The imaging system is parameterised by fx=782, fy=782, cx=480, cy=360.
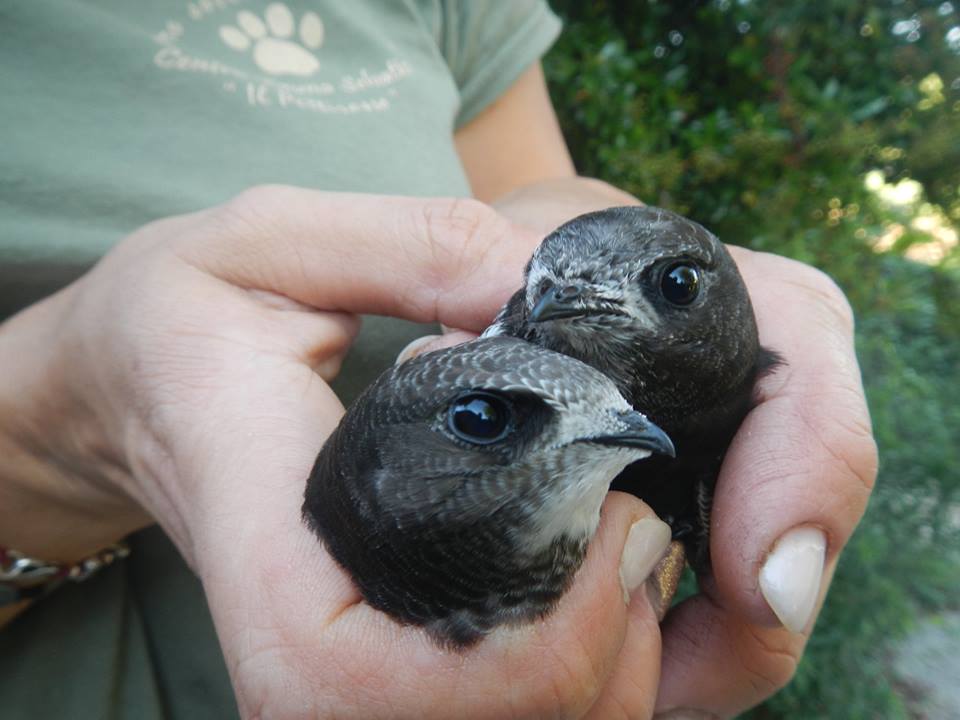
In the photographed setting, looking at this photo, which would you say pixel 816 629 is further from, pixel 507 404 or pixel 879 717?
pixel 507 404

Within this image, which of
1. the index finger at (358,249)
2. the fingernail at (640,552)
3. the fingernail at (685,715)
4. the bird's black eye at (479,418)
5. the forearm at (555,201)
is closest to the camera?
the bird's black eye at (479,418)

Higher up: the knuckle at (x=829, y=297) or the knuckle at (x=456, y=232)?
the knuckle at (x=456, y=232)

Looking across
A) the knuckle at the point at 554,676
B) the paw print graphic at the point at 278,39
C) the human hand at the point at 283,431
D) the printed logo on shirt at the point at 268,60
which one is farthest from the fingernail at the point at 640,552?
the paw print graphic at the point at 278,39

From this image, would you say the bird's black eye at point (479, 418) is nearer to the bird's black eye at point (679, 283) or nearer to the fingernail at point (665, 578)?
the bird's black eye at point (679, 283)

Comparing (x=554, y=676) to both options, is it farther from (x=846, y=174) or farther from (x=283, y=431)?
(x=846, y=174)

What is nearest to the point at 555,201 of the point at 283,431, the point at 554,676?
the point at 283,431

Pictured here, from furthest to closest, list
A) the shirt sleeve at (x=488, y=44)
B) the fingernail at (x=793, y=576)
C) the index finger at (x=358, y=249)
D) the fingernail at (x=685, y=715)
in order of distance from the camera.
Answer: the shirt sleeve at (x=488, y=44), the fingernail at (x=685, y=715), the index finger at (x=358, y=249), the fingernail at (x=793, y=576)

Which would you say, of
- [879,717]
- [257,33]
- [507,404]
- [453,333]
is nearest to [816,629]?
[879,717]
